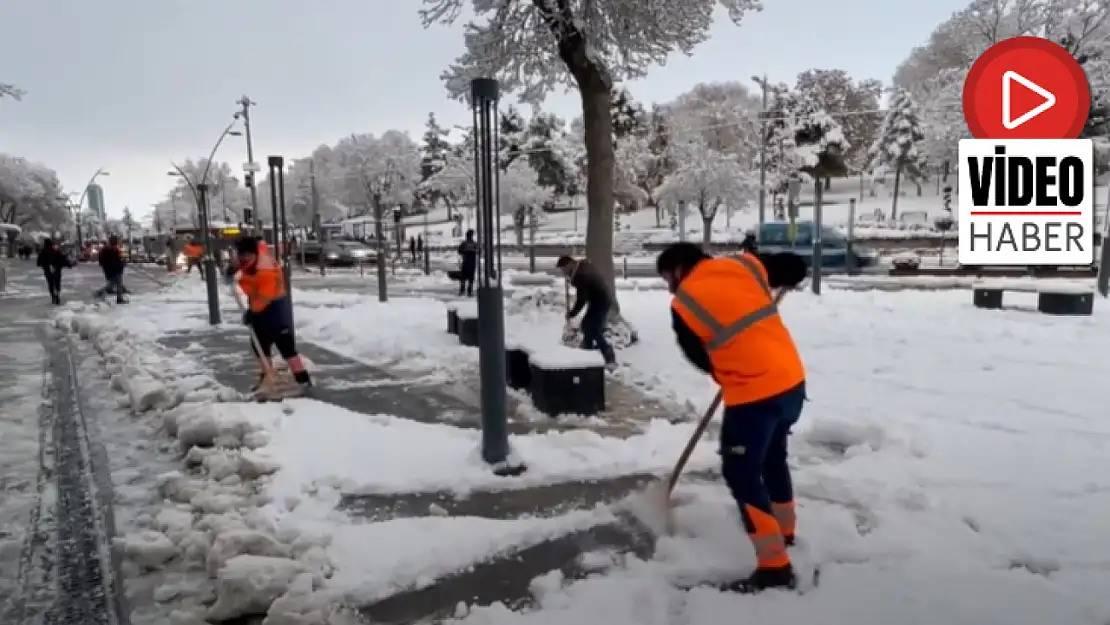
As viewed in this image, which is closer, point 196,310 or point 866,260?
point 196,310

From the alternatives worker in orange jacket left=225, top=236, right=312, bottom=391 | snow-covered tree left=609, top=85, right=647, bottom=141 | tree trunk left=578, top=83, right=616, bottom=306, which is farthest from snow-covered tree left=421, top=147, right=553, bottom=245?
worker in orange jacket left=225, top=236, right=312, bottom=391

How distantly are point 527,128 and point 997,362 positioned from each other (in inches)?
2065

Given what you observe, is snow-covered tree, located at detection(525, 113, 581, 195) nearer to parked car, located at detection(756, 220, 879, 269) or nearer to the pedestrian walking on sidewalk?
parked car, located at detection(756, 220, 879, 269)

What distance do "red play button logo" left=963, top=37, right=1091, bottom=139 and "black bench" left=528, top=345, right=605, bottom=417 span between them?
8987 mm

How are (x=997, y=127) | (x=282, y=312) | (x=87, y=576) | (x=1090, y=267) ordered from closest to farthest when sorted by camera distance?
1. (x=87, y=576)
2. (x=282, y=312)
3. (x=997, y=127)
4. (x=1090, y=267)

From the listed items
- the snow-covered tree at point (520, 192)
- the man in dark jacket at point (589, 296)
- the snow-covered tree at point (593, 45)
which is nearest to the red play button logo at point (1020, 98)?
the snow-covered tree at point (593, 45)

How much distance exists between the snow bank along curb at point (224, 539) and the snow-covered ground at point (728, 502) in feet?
0.05

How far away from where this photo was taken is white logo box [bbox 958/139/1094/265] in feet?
40.4

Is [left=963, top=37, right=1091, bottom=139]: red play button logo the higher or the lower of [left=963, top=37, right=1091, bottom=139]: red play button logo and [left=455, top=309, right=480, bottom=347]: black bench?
the higher

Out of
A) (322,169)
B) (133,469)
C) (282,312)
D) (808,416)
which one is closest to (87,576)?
(133,469)

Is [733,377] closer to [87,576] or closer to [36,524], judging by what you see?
[87,576]

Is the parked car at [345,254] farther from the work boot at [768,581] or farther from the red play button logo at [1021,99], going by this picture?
the work boot at [768,581]

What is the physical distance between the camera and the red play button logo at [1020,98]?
11945 millimetres

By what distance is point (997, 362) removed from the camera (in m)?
8.48
